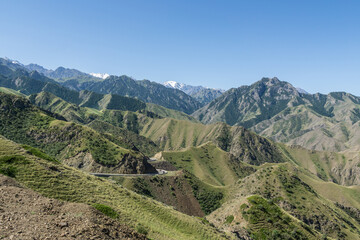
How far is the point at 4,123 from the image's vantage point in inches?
7766

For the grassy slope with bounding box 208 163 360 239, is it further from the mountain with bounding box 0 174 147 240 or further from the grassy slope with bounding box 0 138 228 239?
the mountain with bounding box 0 174 147 240

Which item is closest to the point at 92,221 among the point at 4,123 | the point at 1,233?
the point at 1,233

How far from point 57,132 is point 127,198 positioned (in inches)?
6154

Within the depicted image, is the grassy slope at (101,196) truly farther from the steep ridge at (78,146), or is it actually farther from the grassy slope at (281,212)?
the steep ridge at (78,146)

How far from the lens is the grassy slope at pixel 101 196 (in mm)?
42606

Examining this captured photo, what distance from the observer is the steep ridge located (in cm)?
15562

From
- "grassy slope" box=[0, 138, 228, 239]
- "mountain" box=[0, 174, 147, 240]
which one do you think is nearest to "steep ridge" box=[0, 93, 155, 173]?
"grassy slope" box=[0, 138, 228, 239]

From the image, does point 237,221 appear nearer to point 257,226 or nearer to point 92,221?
point 257,226

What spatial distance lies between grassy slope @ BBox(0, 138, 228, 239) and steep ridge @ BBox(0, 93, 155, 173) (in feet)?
329

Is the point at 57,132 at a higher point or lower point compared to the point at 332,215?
lower

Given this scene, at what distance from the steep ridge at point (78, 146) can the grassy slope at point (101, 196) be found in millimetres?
100172

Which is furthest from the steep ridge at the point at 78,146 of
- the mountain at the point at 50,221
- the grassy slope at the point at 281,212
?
the mountain at the point at 50,221

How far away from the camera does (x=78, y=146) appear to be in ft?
564

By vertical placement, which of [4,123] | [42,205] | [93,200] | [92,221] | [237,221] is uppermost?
[92,221]
